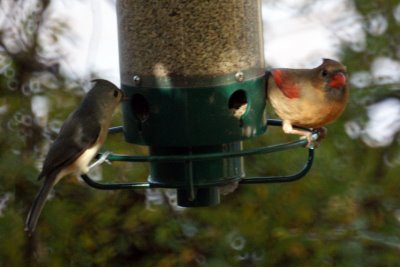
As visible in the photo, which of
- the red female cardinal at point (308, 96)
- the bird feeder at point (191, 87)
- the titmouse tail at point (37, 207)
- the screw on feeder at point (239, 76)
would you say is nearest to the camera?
the titmouse tail at point (37, 207)

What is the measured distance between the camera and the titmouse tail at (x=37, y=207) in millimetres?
4840

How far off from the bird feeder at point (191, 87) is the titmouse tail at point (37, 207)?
0.16 metres

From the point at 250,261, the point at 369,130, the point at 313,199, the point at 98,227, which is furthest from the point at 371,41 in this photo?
the point at 98,227

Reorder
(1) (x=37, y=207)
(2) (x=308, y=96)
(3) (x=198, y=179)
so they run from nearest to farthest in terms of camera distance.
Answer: (1) (x=37, y=207), (3) (x=198, y=179), (2) (x=308, y=96)

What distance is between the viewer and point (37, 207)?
492 cm

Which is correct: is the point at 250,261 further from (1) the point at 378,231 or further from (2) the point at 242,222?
(1) the point at 378,231

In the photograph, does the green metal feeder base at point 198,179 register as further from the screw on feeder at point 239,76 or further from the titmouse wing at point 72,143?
the screw on feeder at point 239,76

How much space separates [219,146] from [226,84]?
259 millimetres

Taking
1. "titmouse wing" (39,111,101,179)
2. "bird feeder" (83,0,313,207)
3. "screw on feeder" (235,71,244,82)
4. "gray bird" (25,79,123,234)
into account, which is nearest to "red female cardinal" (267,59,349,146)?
"bird feeder" (83,0,313,207)

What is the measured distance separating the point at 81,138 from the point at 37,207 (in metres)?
0.35

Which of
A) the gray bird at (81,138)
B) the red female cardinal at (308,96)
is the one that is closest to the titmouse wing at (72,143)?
the gray bird at (81,138)

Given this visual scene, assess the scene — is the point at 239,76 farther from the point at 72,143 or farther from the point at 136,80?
the point at 72,143

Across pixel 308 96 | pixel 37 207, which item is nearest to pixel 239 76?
pixel 308 96

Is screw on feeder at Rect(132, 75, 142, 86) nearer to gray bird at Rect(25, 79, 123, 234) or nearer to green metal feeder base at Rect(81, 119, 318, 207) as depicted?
gray bird at Rect(25, 79, 123, 234)
